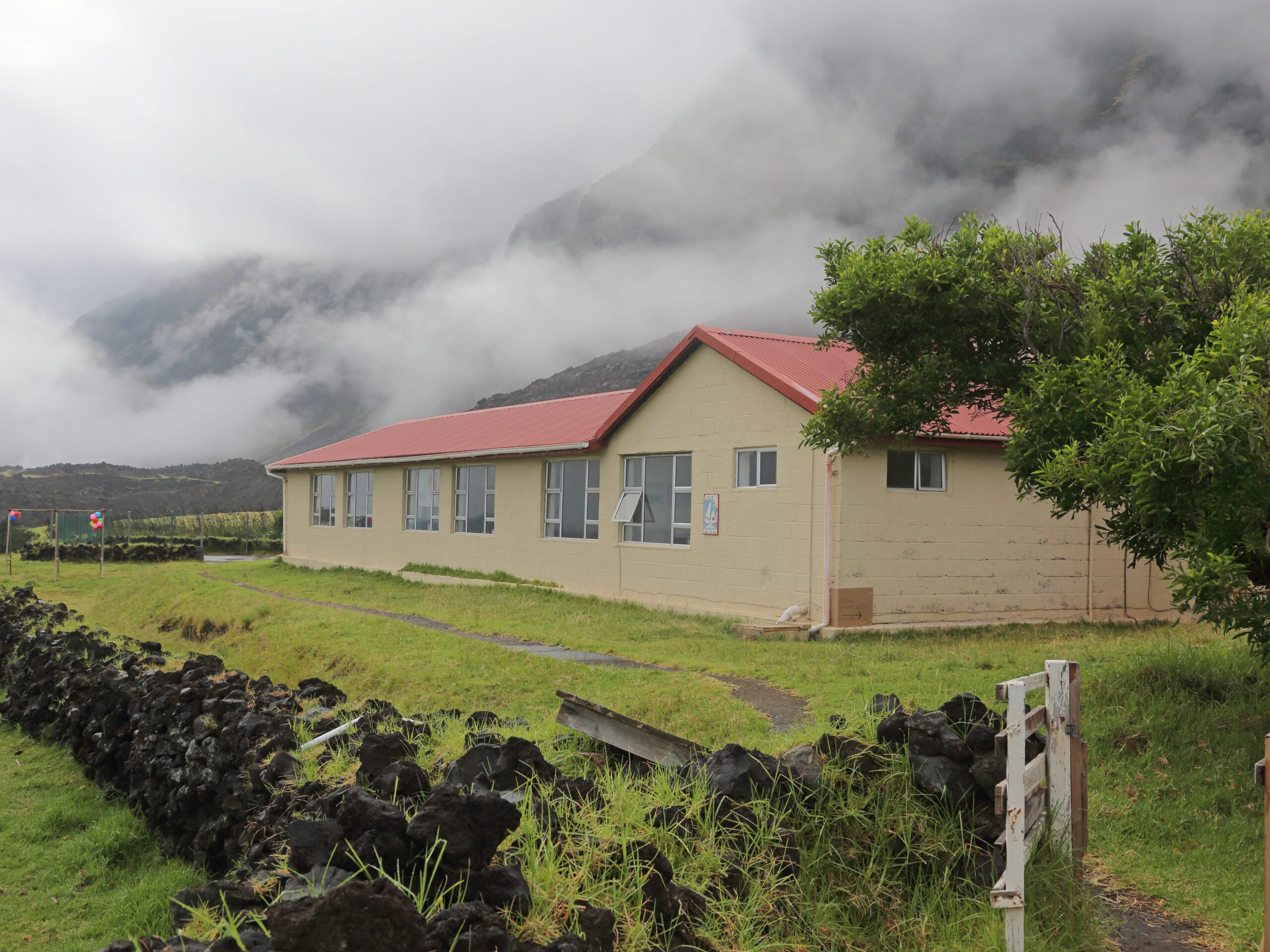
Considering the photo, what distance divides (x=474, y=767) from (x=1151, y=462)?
14.7 ft

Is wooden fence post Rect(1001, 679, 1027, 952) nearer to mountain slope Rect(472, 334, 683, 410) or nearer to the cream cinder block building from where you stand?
the cream cinder block building

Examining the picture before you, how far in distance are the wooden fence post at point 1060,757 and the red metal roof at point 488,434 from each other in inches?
590

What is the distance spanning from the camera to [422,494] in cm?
2677

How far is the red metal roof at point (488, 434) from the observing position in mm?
21716

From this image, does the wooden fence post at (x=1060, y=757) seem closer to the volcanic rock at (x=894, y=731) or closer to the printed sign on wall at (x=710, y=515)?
the volcanic rock at (x=894, y=731)

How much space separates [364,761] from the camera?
4.88 meters

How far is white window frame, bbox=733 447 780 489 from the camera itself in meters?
16.1

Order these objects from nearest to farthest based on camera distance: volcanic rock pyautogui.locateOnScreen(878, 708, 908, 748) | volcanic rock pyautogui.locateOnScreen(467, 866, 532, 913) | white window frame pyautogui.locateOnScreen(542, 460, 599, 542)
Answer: volcanic rock pyautogui.locateOnScreen(467, 866, 532, 913) → volcanic rock pyautogui.locateOnScreen(878, 708, 908, 748) → white window frame pyautogui.locateOnScreen(542, 460, 599, 542)

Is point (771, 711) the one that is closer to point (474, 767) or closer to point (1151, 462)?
point (1151, 462)

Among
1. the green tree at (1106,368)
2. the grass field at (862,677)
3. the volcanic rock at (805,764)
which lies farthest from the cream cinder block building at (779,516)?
the volcanic rock at (805,764)

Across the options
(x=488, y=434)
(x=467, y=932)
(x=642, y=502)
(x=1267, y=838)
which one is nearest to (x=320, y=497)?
(x=488, y=434)

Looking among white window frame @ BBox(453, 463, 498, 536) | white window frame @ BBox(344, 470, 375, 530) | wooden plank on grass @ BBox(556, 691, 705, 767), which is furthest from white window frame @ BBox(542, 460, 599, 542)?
wooden plank on grass @ BBox(556, 691, 705, 767)

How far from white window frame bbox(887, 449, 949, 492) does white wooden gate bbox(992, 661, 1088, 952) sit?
10.6 metres

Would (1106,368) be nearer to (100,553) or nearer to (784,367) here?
(784,367)
